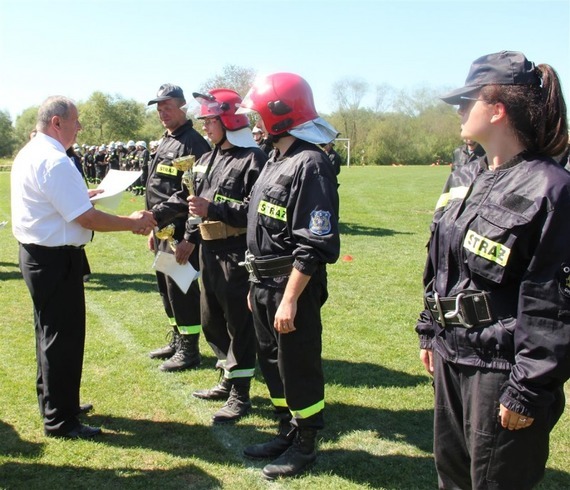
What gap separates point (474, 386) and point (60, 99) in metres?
3.33

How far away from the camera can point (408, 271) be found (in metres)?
10.1

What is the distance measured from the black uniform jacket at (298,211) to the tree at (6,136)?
79165mm

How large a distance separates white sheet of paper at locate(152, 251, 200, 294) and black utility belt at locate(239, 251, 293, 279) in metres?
1.58

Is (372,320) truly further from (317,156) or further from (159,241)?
(317,156)

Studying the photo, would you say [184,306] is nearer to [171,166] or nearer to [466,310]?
[171,166]

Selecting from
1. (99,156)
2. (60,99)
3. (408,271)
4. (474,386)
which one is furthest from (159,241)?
(99,156)

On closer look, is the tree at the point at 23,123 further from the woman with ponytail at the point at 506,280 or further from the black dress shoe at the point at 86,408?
the woman with ponytail at the point at 506,280

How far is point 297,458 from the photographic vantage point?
3842 millimetres

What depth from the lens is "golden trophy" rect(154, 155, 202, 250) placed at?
4.51 metres

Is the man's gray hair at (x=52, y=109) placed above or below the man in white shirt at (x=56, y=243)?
above

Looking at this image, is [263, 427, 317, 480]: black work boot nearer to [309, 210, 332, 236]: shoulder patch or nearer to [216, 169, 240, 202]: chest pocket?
[309, 210, 332, 236]: shoulder patch

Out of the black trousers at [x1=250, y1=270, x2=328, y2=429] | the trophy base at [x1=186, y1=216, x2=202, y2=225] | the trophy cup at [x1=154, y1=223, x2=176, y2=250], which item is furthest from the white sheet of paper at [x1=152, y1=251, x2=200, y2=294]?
the black trousers at [x1=250, y1=270, x2=328, y2=429]

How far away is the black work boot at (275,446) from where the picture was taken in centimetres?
403

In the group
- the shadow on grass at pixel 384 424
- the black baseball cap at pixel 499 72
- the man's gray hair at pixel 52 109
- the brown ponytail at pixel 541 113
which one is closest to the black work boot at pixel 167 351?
the shadow on grass at pixel 384 424
